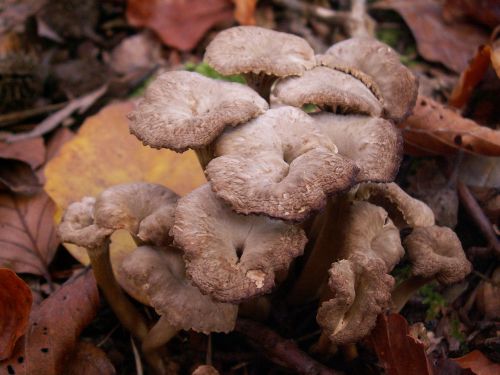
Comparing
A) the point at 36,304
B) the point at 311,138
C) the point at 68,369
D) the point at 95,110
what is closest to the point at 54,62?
the point at 95,110

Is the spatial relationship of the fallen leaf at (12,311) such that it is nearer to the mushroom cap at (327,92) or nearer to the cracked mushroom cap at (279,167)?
the cracked mushroom cap at (279,167)

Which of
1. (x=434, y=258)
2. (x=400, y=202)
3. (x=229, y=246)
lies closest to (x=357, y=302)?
(x=434, y=258)

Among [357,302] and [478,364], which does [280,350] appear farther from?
[478,364]

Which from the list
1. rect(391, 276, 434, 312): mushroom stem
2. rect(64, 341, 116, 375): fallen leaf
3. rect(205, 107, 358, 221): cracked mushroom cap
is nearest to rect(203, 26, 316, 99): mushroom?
rect(205, 107, 358, 221): cracked mushroom cap

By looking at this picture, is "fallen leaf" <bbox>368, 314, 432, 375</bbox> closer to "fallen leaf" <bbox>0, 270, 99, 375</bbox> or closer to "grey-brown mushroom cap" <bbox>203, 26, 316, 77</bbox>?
"grey-brown mushroom cap" <bbox>203, 26, 316, 77</bbox>

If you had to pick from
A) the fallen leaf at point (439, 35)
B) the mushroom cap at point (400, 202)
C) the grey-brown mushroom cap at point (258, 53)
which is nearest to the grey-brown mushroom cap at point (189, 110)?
the grey-brown mushroom cap at point (258, 53)

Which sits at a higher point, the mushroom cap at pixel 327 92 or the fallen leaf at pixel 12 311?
the mushroom cap at pixel 327 92

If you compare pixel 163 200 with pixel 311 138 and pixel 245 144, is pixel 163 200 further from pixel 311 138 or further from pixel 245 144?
pixel 311 138
